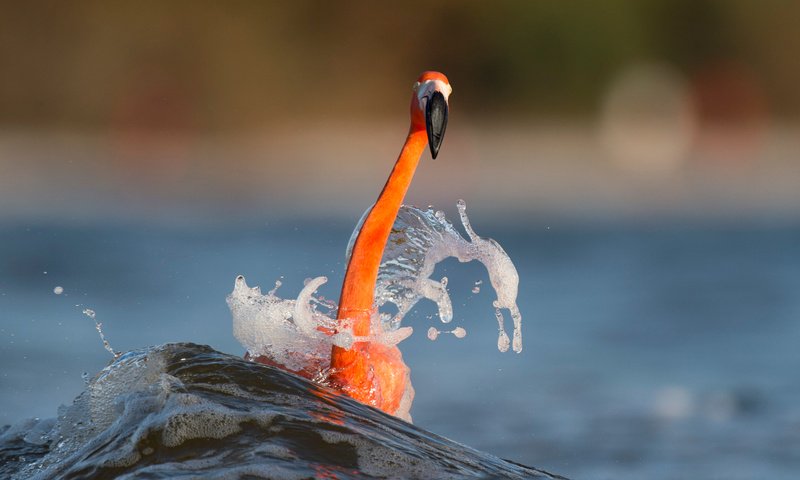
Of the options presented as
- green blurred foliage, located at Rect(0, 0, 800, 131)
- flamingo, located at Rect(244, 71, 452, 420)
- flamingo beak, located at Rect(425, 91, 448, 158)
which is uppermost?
green blurred foliage, located at Rect(0, 0, 800, 131)

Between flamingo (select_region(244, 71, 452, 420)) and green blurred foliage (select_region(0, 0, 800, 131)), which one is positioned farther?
green blurred foliage (select_region(0, 0, 800, 131))

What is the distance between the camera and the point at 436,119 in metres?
4.00

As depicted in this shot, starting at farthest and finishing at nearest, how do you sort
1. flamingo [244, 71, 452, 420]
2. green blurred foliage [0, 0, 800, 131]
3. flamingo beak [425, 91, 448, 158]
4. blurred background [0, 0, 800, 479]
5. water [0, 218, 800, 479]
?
green blurred foliage [0, 0, 800, 131], blurred background [0, 0, 800, 479], water [0, 218, 800, 479], flamingo [244, 71, 452, 420], flamingo beak [425, 91, 448, 158]

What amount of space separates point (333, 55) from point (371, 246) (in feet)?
43.1

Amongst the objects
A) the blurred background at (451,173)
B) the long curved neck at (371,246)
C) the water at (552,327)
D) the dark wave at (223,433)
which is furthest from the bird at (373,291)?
the blurred background at (451,173)

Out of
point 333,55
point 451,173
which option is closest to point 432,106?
point 451,173

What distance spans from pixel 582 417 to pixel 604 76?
11107 mm

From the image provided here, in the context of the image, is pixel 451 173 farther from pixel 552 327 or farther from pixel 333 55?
pixel 552 327

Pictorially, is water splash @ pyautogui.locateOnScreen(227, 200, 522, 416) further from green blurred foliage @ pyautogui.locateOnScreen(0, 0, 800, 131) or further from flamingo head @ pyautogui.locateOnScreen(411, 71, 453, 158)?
green blurred foliage @ pyautogui.locateOnScreen(0, 0, 800, 131)

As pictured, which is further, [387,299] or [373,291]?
[387,299]

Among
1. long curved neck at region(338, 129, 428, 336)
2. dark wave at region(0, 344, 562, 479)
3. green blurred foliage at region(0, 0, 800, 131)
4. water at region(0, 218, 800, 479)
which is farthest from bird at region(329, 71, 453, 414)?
green blurred foliage at region(0, 0, 800, 131)

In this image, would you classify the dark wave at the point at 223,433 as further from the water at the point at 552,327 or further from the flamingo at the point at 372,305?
the water at the point at 552,327

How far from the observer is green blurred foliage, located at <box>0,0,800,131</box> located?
54.3 feet

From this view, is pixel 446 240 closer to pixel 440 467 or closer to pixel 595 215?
pixel 440 467
